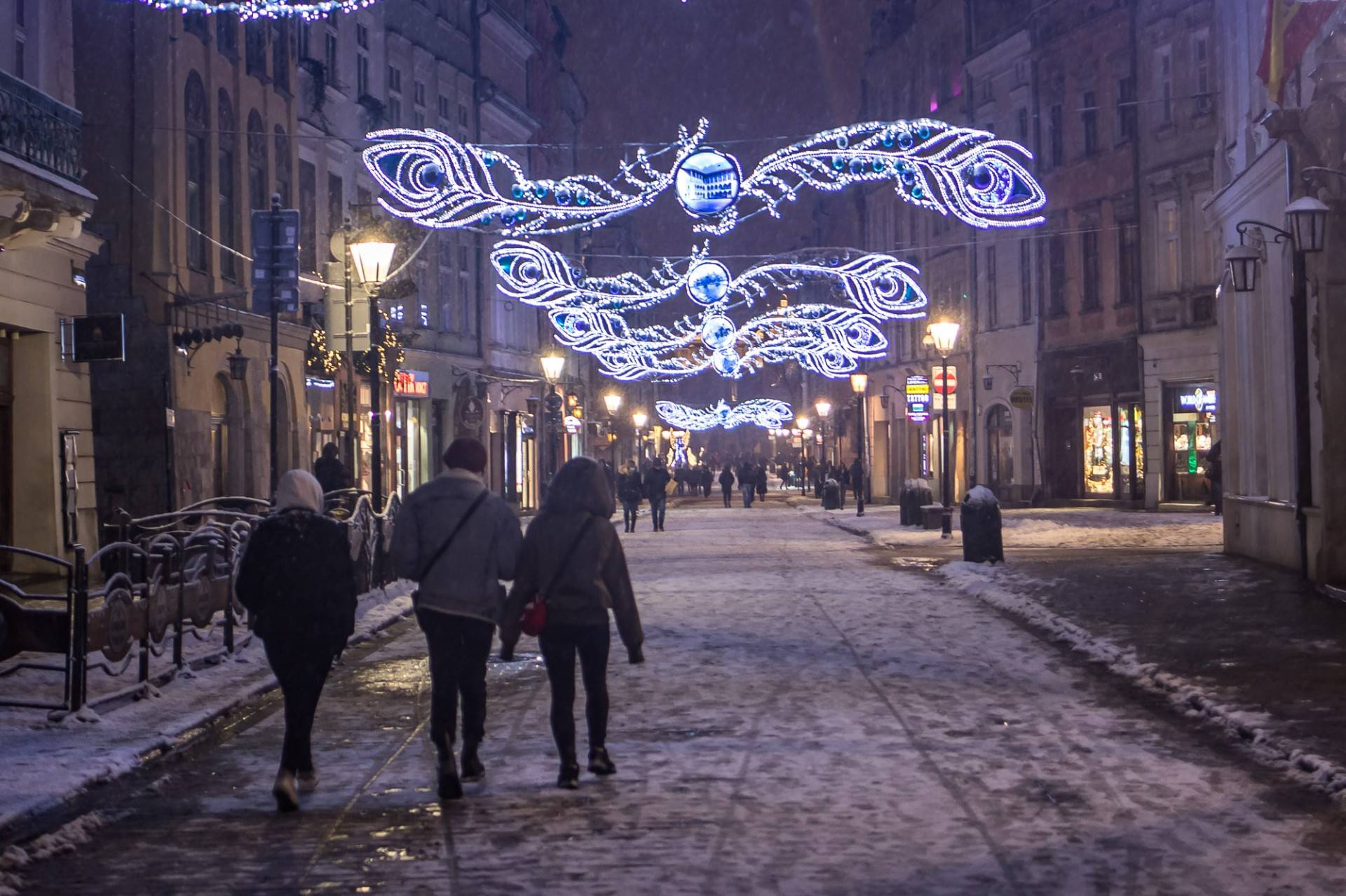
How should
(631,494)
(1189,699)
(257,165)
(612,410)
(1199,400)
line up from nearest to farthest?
(1189,699)
(257,165)
(631,494)
(1199,400)
(612,410)

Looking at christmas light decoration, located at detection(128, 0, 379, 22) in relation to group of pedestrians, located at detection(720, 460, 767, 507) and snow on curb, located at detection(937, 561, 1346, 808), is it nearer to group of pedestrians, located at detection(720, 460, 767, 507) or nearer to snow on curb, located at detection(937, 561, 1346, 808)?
snow on curb, located at detection(937, 561, 1346, 808)

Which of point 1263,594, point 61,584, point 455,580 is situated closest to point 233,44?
point 61,584

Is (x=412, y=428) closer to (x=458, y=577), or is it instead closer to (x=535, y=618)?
(x=458, y=577)

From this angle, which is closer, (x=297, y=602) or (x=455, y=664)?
(x=297, y=602)

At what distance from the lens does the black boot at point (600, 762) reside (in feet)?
27.7

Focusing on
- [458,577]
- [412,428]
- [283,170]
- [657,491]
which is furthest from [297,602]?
[412,428]

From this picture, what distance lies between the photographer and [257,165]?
32.2 meters

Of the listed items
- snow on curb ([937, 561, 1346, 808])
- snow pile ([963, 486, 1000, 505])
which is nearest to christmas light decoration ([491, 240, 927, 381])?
snow pile ([963, 486, 1000, 505])

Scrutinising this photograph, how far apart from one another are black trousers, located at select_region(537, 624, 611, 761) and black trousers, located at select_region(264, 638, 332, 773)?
109cm

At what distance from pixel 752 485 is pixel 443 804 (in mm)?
51722

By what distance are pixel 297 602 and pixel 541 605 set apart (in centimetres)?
117

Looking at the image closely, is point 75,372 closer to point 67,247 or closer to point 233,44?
point 67,247

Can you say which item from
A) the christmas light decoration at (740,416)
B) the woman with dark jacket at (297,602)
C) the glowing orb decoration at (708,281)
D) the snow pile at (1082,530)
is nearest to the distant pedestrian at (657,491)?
the snow pile at (1082,530)

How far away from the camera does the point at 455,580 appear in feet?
27.1
